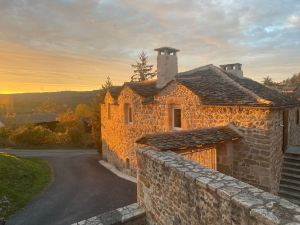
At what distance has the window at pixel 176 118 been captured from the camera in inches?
578

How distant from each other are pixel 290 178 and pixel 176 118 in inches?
254

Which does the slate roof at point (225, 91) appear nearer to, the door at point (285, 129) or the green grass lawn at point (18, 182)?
the door at point (285, 129)

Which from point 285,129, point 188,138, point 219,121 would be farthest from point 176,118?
point 188,138

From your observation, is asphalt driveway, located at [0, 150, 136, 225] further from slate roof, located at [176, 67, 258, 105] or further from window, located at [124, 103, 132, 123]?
slate roof, located at [176, 67, 258, 105]

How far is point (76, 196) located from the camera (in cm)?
1623

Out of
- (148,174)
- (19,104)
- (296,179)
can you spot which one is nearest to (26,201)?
(148,174)

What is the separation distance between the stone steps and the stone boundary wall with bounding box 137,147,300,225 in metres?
6.61

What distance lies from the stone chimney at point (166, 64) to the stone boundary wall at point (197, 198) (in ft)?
36.2

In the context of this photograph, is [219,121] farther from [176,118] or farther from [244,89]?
[176,118]

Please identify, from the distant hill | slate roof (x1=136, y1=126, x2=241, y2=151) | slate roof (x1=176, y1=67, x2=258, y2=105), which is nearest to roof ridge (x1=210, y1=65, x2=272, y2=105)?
slate roof (x1=176, y1=67, x2=258, y2=105)

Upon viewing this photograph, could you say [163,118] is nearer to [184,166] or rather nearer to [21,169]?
[184,166]

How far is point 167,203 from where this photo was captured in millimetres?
6148

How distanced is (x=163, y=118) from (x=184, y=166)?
965cm

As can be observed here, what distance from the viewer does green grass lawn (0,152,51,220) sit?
14.4 meters
